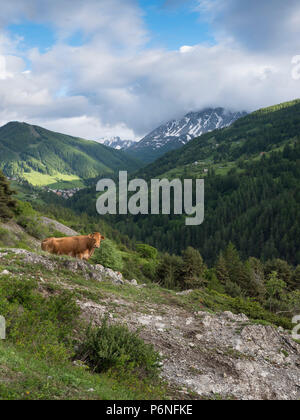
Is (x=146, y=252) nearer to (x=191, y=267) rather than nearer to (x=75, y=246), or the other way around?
(x=191, y=267)

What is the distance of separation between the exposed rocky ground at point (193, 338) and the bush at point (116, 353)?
3.65 feet

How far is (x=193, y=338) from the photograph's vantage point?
14.1 m

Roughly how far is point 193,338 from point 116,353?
18.9 ft

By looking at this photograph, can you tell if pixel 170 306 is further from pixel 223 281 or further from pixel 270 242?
pixel 270 242

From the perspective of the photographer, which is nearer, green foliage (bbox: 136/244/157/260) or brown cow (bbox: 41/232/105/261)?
brown cow (bbox: 41/232/105/261)

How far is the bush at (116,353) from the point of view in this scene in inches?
380

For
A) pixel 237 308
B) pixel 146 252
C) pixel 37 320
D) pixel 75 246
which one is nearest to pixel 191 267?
pixel 237 308

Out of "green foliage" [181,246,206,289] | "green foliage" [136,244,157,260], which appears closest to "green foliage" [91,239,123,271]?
"green foliage" [181,246,206,289]

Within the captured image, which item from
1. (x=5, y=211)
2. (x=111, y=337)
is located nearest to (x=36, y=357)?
(x=111, y=337)

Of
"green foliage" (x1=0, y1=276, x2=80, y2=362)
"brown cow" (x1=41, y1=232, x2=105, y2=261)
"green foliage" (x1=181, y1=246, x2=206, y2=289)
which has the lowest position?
"green foliage" (x1=181, y1=246, x2=206, y2=289)

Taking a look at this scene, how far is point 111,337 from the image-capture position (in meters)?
10.3

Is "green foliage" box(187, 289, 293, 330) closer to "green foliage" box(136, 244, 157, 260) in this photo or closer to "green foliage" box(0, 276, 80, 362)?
"green foliage" box(0, 276, 80, 362)

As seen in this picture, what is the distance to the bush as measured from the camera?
31.7 feet

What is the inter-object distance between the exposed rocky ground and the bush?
1.11m
